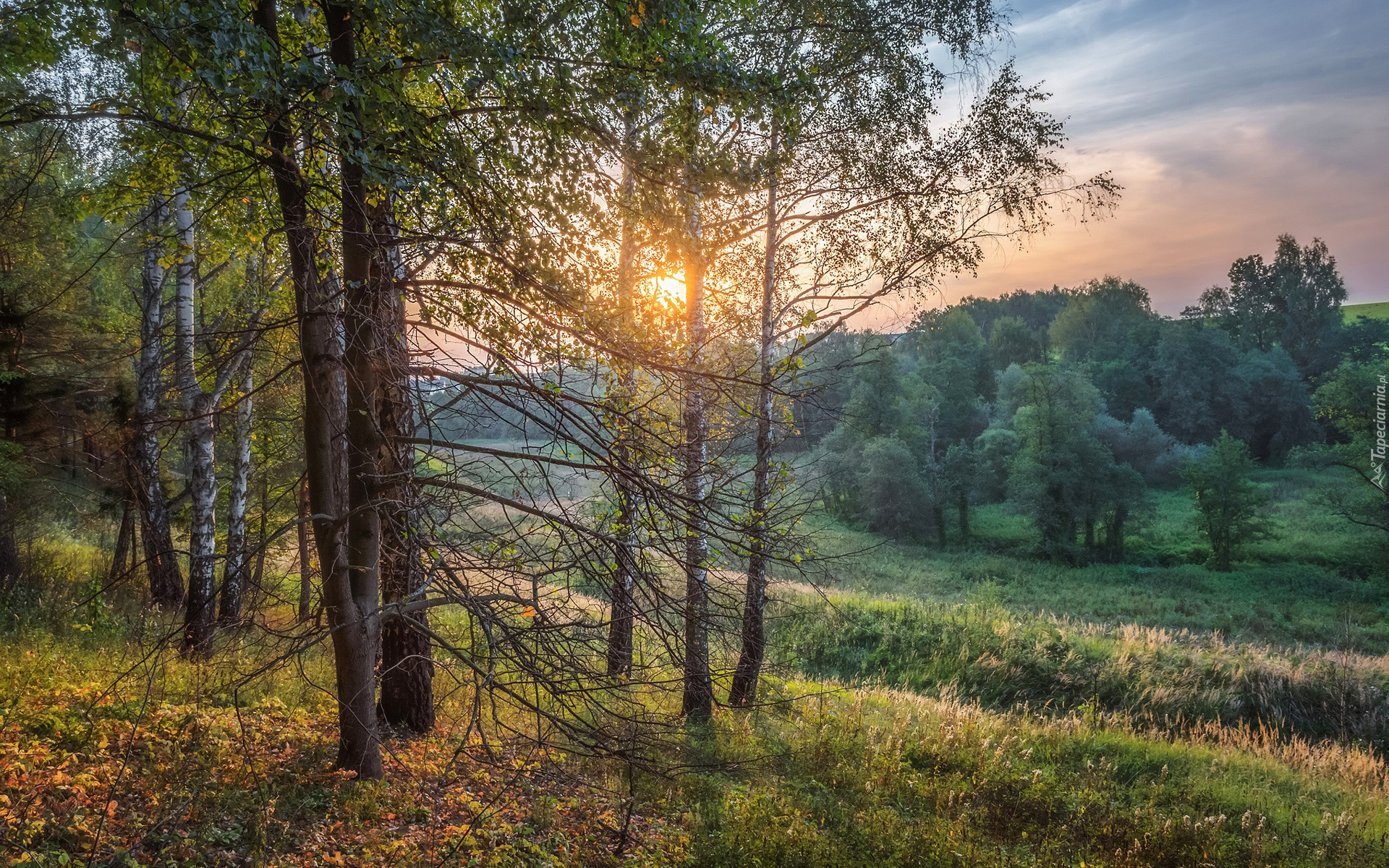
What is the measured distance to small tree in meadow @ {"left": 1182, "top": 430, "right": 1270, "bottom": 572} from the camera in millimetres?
33031

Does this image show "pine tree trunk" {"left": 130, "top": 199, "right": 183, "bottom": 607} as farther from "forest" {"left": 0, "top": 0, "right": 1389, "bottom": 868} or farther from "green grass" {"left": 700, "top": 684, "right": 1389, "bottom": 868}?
"green grass" {"left": 700, "top": 684, "right": 1389, "bottom": 868}

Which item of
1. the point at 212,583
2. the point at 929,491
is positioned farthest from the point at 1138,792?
the point at 929,491

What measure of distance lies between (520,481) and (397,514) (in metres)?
1.14

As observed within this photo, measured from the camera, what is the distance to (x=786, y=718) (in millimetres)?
7895

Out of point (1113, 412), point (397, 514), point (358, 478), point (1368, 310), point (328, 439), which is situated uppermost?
point (1368, 310)

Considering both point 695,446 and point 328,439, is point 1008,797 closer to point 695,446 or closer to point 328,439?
point 695,446

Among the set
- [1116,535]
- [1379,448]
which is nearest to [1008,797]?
[1116,535]

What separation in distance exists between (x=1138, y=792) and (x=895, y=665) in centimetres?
717

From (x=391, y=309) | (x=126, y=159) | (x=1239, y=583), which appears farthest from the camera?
(x=1239, y=583)

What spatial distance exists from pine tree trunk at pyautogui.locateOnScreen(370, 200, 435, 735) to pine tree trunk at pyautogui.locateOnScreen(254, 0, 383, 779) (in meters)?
0.26

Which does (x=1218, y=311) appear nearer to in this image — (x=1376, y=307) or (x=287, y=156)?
(x=1376, y=307)

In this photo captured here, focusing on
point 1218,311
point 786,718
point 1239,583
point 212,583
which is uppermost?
point 1218,311

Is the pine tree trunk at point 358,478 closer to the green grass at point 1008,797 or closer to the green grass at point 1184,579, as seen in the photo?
the green grass at point 1008,797

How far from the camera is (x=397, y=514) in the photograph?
443cm
